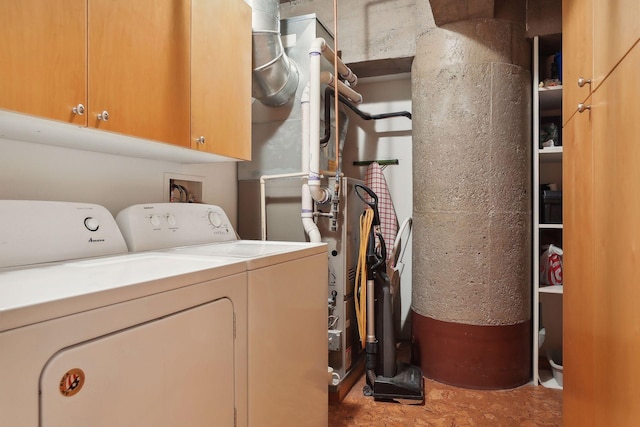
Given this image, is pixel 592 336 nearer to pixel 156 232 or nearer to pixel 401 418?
pixel 401 418

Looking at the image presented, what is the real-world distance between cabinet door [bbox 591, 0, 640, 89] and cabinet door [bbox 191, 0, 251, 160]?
1.46 metres

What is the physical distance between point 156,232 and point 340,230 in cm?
122

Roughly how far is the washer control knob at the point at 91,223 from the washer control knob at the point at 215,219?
60 cm

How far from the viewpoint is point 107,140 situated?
139 centimetres

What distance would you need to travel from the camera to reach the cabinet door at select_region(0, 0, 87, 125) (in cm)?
96

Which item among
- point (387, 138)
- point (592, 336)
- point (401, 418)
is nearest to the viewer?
point (592, 336)

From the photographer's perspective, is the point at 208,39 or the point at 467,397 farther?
the point at 467,397

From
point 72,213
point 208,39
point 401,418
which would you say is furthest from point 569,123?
point 72,213

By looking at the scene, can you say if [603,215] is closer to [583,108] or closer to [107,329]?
[583,108]

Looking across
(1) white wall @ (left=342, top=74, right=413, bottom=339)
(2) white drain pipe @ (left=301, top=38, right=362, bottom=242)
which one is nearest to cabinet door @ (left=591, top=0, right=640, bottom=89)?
(2) white drain pipe @ (left=301, top=38, right=362, bottom=242)

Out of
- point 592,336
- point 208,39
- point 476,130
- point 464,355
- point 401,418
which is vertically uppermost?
point 208,39

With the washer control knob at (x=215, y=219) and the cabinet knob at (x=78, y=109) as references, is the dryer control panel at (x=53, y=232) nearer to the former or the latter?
the cabinet knob at (x=78, y=109)

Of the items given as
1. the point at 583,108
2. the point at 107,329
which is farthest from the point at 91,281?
the point at 583,108

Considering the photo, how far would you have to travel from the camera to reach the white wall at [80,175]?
131 centimetres
